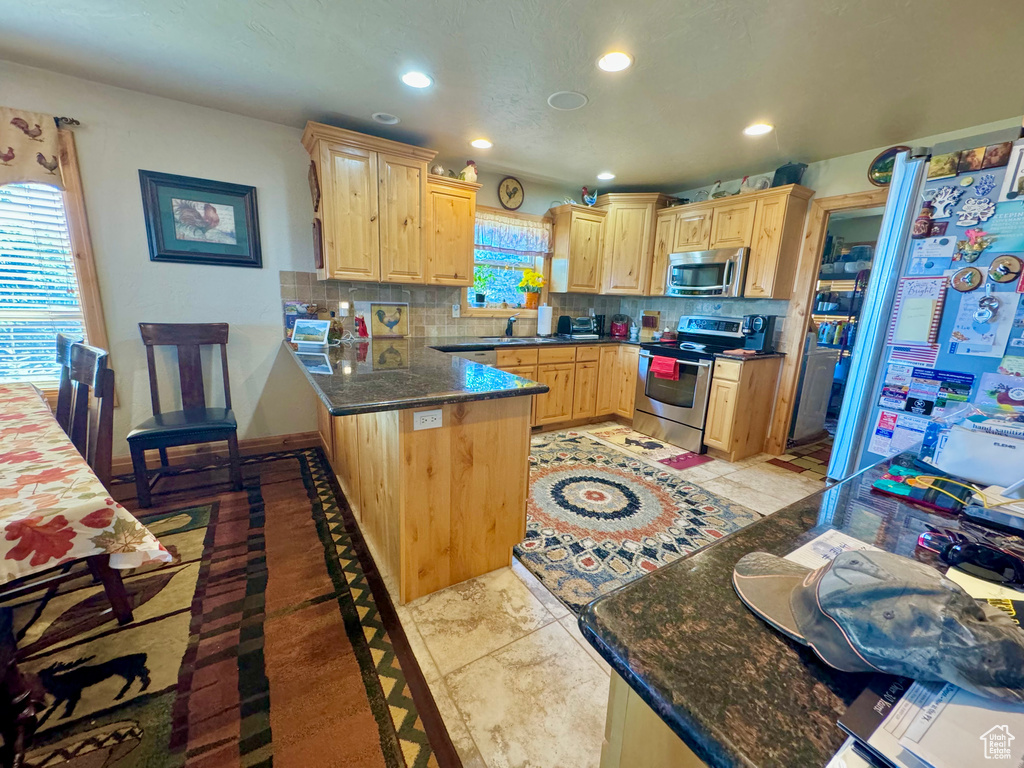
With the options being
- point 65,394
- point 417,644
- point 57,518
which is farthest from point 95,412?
point 417,644

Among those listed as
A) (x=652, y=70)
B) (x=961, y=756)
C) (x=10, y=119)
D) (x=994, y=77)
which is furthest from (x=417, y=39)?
(x=994, y=77)

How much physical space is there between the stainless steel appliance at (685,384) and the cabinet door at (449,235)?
6.23ft

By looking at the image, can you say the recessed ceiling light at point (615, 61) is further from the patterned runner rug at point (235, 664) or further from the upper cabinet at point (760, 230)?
Result: the patterned runner rug at point (235, 664)

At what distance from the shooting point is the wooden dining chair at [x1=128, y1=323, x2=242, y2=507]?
2.23 meters

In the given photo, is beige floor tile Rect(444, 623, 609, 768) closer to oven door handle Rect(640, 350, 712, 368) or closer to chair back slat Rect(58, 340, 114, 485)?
chair back slat Rect(58, 340, 114, 485)

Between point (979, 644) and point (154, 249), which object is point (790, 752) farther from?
point (154, 249)

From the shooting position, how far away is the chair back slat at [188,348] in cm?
260

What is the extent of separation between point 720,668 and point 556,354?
10.9 ft

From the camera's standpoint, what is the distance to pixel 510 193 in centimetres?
388

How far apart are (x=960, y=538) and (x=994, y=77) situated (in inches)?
105

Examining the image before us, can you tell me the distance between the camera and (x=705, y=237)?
362 centimetres

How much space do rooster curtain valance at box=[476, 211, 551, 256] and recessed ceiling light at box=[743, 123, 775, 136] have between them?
6.35ft

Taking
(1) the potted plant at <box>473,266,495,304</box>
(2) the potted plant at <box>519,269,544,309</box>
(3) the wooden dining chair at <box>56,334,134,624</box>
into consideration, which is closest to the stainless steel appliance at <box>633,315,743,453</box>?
(2) the potted plant at <box>519,269,544,309</box>

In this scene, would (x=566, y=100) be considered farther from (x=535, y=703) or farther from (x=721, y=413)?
(x=535, y=703)
